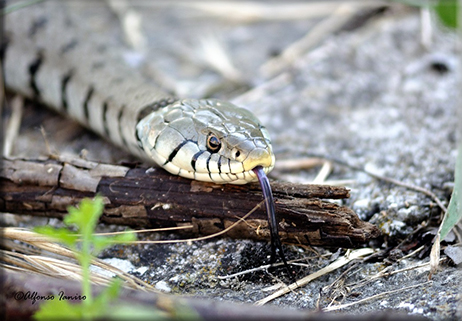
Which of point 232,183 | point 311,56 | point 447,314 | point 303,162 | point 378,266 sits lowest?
point 447,314

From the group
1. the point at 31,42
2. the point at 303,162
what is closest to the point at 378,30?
the point at 303,162

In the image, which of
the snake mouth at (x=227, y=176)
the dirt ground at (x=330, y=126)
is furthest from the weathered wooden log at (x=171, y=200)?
the dirt ground at (x=330, y=126)

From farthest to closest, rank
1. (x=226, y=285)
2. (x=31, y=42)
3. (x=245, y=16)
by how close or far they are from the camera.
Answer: (x=245, y=16), (x=31, y=42), (x=226, y=285)

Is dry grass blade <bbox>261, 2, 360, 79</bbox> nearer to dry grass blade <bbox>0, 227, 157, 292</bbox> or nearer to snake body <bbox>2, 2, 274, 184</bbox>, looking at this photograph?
snake body <bbox>2, 2, 274, 184</bbox>

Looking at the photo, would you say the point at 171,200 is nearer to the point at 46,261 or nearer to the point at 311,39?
the point at 46,261

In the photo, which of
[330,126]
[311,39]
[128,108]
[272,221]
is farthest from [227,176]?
[311,39]

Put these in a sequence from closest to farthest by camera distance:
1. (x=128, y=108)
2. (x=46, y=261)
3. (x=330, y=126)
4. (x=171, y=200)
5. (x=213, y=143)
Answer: (x=46, y=261)
(x=171, y=200)
(x=213, y=143)
(x=128, y=108)
(x=330, y=126)

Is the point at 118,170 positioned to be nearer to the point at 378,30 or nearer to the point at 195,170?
the point at 195,170
